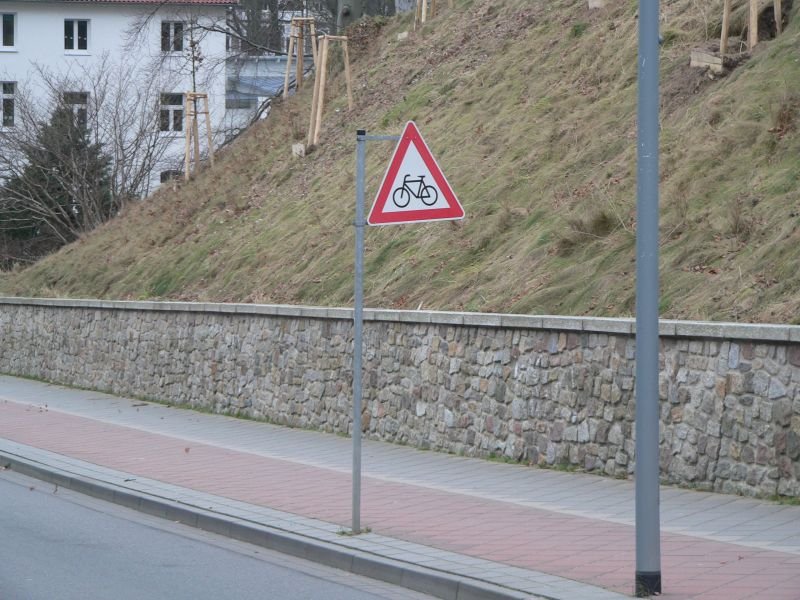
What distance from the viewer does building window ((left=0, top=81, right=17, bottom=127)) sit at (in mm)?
47406

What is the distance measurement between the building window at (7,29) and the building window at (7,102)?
6.78m

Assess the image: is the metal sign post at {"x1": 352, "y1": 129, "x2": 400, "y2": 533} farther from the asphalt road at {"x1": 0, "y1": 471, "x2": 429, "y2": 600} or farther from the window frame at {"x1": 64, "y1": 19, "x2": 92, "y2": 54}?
the window frame at {"x1": 64, "y1": 19, "x2": 92, "y2": 54}

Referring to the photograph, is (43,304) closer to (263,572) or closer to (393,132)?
(393,132)

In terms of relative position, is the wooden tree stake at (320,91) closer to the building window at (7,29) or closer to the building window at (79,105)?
the building window at (79,105)

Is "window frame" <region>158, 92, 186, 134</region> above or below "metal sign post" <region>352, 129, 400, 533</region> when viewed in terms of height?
above

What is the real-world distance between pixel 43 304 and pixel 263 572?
766 inches

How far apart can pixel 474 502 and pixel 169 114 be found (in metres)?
39.9

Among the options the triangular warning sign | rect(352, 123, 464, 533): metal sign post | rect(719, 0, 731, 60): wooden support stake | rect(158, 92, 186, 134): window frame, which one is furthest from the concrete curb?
rect(158, 92, 186, 134): window frame

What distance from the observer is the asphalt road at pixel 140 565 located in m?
7.87

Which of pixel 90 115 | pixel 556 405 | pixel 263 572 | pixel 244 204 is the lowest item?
pixel 263 572

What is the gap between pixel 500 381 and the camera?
1334 centimetres

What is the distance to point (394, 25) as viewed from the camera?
3172 centimetres

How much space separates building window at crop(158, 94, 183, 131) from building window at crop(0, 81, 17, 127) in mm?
5223

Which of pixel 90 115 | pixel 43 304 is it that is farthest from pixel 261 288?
pixel 90 115
